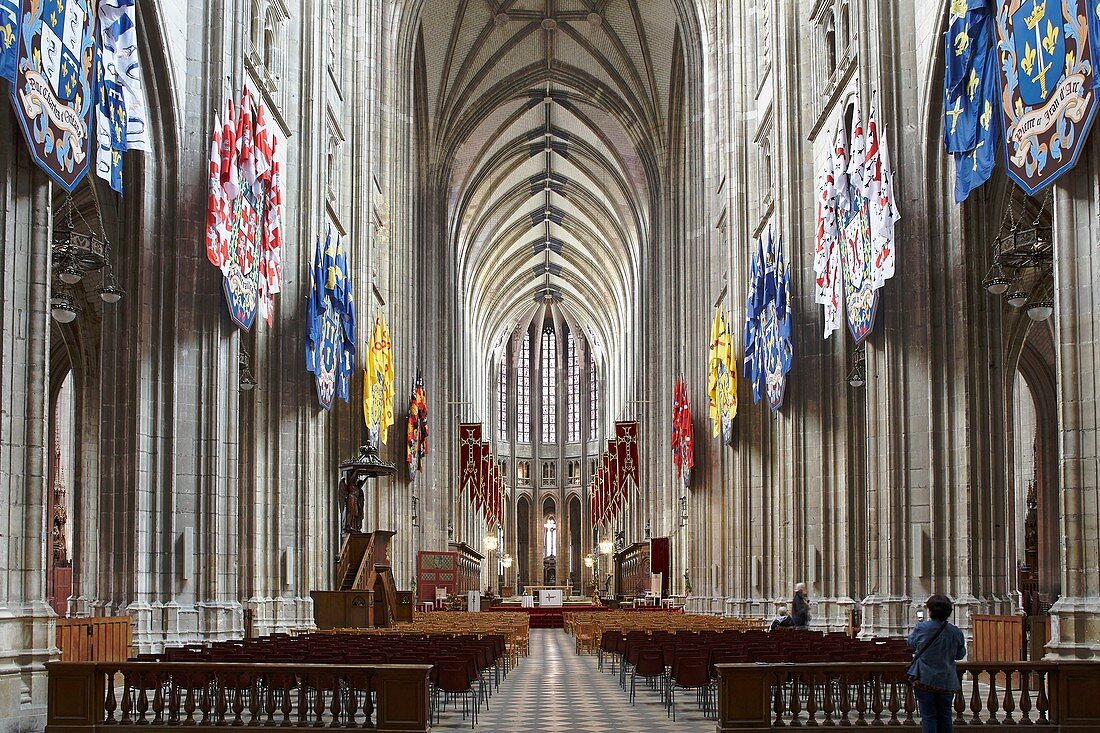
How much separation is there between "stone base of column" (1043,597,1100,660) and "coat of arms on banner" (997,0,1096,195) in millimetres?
4698

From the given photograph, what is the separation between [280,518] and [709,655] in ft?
41.8

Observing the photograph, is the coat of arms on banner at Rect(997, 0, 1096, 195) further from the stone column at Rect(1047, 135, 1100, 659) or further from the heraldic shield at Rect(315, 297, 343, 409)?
the heraldic shield at Rect(315, 297, 343, 409)

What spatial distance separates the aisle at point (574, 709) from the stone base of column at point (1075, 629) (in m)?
3.93

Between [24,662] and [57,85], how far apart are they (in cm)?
621

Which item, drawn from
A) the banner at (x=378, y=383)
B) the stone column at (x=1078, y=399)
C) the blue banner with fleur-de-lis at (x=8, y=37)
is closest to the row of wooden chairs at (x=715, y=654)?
the stone column at (x=1078, y=399)

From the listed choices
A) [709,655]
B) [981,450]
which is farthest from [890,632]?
[709,655]

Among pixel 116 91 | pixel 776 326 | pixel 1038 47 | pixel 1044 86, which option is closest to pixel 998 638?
pixel 1044 86

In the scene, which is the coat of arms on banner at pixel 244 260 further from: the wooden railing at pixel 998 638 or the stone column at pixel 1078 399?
the stone column at pixel 1078 399

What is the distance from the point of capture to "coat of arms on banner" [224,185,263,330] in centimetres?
1998

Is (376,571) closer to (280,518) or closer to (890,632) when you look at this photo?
(280,518)

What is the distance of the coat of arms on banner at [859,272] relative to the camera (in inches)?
795

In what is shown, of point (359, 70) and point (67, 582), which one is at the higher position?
point (359, 70)

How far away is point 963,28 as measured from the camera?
16.5 meters

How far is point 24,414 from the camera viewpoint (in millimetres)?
12875
